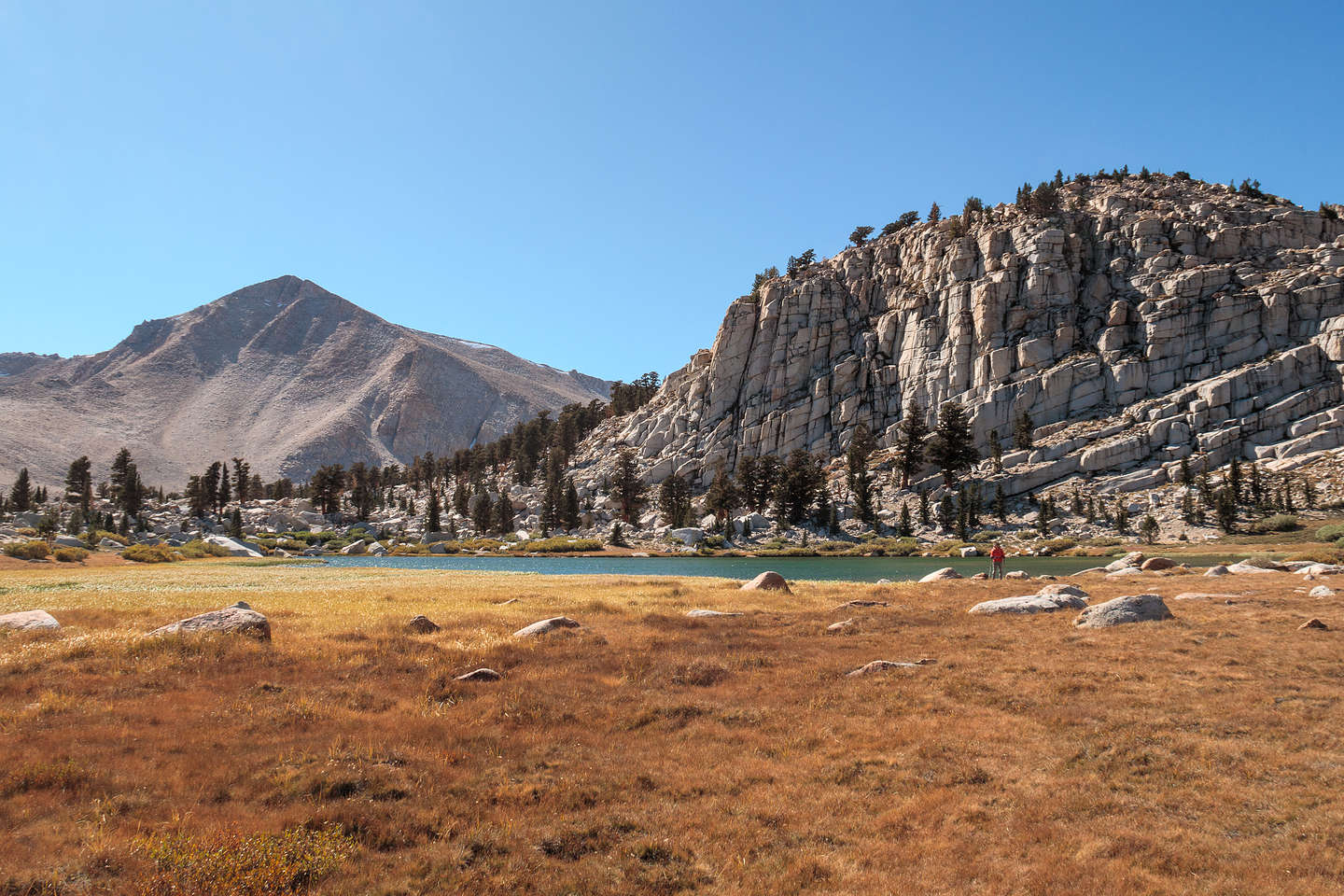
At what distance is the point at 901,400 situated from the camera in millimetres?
178875

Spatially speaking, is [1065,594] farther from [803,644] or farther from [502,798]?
[502,798]

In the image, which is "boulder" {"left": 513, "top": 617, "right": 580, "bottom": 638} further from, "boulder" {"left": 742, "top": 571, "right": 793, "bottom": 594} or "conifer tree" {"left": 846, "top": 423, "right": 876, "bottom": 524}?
"conifer tree" {"left": 846, "top": 423, "right": 876, "bottom": 524}

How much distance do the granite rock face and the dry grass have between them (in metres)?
136

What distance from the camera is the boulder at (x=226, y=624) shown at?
21.4 metres

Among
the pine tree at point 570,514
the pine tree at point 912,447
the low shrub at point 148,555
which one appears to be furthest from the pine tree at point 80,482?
the pine tree at point 912,447

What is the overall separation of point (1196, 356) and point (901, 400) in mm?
64073

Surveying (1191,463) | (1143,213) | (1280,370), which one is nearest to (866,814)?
(1191,463)

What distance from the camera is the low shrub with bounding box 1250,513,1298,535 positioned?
96.6 m

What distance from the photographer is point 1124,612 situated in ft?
84.7

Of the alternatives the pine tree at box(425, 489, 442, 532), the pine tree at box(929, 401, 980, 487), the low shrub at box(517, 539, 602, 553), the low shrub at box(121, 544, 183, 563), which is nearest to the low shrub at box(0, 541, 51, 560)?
the low shrub at box(121, 544, 183, 563)

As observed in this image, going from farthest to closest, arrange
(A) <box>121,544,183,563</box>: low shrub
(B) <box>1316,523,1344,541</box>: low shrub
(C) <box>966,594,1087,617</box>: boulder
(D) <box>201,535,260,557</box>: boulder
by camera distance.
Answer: (D) <box>201,535,260,557</box>: boulder < (A) <box>121,544,183,563</box>: low shrub < (B) <box>1316,523,1344,541</box>: low shrub < (C) <box>966,594,1087,617</box>: boulder

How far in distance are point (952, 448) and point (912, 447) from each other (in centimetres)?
891

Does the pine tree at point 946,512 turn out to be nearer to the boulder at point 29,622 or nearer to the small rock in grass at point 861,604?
the small rock in grass at point 861,604

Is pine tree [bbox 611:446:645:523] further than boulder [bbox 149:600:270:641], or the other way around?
pine tree [bbox 611:446:645:523]
